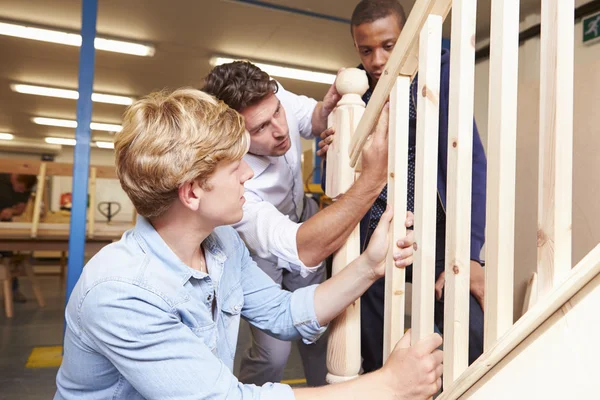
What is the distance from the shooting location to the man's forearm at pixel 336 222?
1.21 meters

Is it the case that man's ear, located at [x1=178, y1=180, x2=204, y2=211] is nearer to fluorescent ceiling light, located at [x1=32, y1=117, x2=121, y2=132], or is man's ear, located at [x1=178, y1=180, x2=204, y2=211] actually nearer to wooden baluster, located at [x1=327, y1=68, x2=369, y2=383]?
wooden baluster, located at [x1=327, y1=68, x2=369, y2=383]

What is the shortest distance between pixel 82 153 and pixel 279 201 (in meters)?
1.84

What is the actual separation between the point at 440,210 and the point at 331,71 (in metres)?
5.52

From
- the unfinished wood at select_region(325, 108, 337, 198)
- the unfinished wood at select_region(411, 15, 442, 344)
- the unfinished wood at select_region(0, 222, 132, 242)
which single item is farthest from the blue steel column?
the unfinished wood at select_region(411, 15, 442, 344)

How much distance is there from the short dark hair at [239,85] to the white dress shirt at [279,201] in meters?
0.28

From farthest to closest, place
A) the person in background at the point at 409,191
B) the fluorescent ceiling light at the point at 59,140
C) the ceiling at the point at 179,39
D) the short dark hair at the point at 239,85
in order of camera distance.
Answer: the fluorescent ceiling light at the point at 59,140, the ceiling at the point at 179,39, the short dark hair at the point at 239,85, the person in background at the point at 409,191

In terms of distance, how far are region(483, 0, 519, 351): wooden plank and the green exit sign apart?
4.35 meters

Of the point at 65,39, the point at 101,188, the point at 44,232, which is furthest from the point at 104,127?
the point at 44,232

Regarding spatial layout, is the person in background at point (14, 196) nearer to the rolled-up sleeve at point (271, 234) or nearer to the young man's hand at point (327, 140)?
the rolled-up sleeve at point (271, 234)

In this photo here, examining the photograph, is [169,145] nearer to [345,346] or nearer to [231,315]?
[231,315]

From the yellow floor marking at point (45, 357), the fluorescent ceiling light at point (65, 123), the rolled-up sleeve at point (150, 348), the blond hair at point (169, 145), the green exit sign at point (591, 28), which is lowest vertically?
the yellow floor marking at point (45, 357)

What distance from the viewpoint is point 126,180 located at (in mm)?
1031

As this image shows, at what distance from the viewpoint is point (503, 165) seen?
2.68 feet

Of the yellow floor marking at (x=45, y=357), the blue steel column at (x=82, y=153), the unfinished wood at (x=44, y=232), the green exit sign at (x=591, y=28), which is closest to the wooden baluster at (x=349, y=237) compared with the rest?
the blue steel column at (x=82, y=153)
